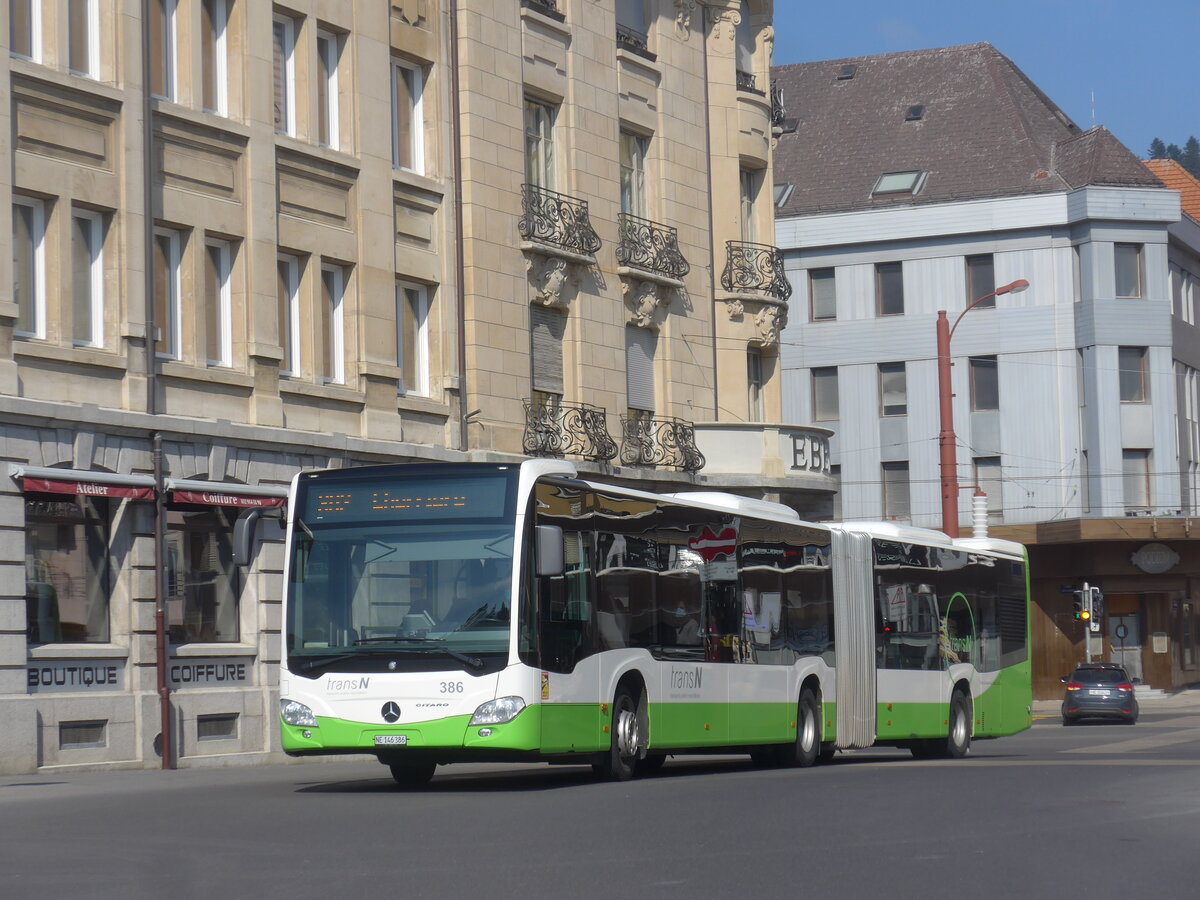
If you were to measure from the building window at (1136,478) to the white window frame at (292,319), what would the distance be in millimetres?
36454

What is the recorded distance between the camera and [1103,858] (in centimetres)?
1105

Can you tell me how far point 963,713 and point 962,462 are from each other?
33456 mm

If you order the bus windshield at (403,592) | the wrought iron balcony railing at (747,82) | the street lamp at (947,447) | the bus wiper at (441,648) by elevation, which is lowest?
the bus wiper at (441,648)

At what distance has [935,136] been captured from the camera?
207ft

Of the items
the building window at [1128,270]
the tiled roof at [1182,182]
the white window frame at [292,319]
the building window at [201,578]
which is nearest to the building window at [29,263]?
the building window at [201,578]

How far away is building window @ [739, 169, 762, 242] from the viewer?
3791 centimetres

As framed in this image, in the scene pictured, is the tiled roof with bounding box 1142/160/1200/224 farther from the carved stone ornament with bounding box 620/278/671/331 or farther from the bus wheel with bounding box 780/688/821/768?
the bus wheel with bounding box 780/688/821/768

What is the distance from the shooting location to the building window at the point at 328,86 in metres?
27.6

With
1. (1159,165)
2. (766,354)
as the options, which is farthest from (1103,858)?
(1159,165)

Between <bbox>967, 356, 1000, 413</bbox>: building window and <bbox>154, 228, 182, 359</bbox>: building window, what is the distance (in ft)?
126

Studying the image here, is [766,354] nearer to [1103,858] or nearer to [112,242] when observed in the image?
[112,242]

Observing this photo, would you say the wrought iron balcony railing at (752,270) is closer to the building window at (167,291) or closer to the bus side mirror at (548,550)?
the building window at (167,291)

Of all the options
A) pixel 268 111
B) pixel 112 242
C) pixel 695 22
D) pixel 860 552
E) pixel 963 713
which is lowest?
pixel 963 713

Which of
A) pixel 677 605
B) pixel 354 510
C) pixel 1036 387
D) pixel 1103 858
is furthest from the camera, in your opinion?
pixel 1036 387
